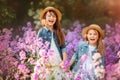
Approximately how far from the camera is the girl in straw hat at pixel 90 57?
198 inches

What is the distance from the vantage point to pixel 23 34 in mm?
6293

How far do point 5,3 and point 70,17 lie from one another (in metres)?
0.88

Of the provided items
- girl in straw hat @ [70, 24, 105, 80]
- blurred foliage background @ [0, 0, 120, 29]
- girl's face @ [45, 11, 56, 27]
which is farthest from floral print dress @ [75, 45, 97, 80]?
blurred foliage background @ [0, 0, 120, 29]

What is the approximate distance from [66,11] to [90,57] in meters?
1.63

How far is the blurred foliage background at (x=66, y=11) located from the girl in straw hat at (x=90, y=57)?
4.32 feet

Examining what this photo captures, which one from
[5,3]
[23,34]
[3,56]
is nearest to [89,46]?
[3,56]

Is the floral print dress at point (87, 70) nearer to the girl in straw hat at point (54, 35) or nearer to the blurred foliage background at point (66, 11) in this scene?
the girl in straw hat at point (54, 35)

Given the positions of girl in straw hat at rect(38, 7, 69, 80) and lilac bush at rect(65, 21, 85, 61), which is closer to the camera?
girl in straw hat at rect(38, 7, 69, 80)

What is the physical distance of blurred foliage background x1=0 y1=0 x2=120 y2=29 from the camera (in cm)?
654

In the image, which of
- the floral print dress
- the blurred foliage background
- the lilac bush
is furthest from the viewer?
the blurred foliage background

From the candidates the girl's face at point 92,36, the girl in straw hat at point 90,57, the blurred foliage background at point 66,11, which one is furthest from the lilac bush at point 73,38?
the girl's face at point 92,36

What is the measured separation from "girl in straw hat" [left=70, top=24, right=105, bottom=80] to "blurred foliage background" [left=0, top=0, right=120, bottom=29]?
1.32 meters

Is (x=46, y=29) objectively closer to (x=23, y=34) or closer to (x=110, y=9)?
(x=23, y=34)

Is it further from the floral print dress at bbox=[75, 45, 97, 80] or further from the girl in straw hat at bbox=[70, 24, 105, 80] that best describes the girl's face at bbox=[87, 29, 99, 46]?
the floral print dress at bbox=[75, 45, 97, 80]
